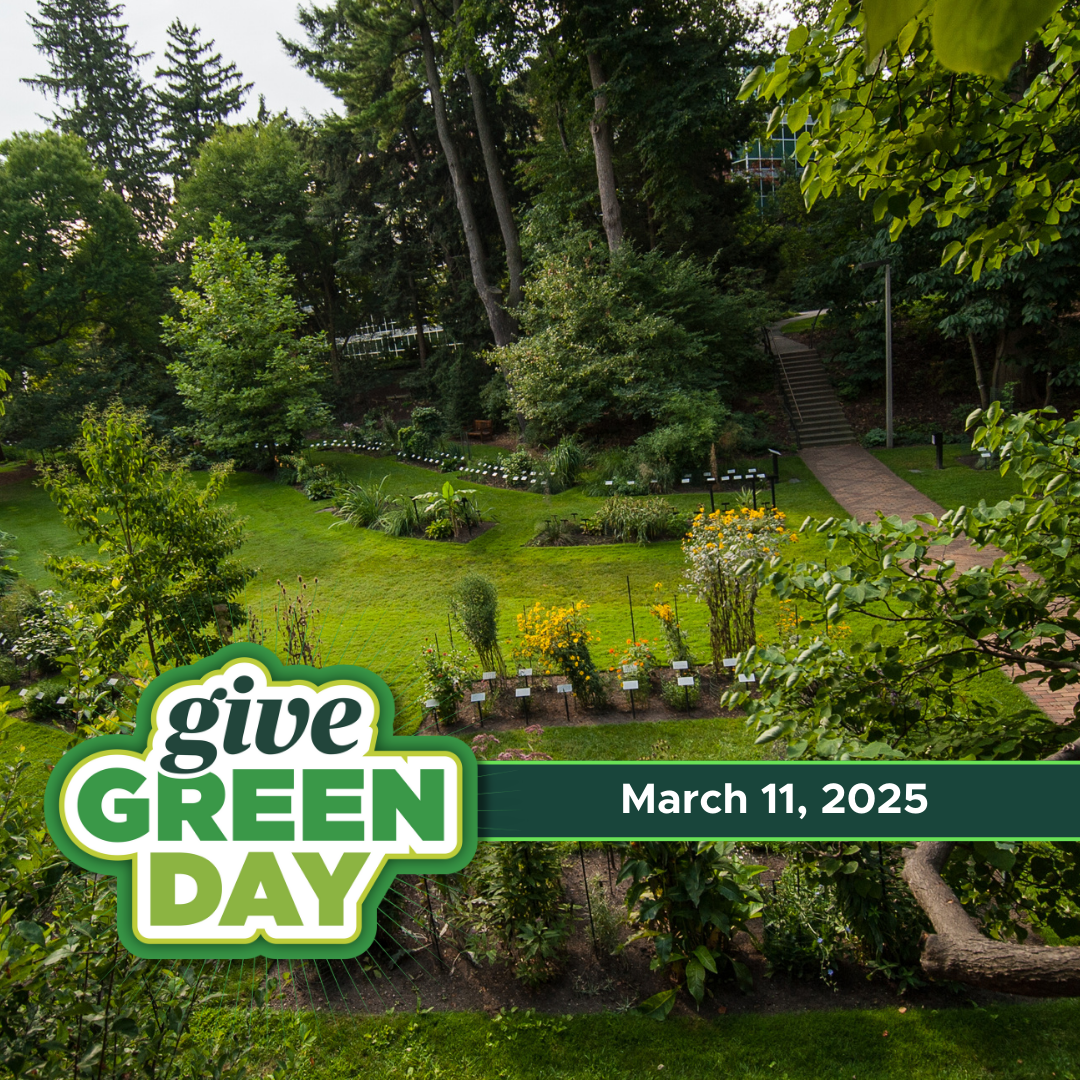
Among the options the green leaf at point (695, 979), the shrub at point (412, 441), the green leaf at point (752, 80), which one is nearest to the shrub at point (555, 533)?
the shrub at point (412, 441)

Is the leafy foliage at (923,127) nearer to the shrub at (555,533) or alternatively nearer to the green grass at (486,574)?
the green grass at (486,574)

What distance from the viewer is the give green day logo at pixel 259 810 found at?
2154mm

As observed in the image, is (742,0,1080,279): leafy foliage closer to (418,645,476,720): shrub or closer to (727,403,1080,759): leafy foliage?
(727,403,1080,759): leafy foliage

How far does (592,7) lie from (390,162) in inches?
389

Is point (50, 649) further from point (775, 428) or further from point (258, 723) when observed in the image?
point (775, 428)

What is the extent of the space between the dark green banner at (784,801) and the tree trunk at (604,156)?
53.0 feet

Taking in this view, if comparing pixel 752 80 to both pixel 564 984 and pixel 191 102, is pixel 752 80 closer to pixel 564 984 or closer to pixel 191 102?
pixel 564 984

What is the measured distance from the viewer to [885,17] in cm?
42

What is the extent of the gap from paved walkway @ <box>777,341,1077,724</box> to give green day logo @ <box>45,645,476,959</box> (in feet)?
27.8

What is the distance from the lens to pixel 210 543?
7.04m

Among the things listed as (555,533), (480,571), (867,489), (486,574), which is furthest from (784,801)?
(867,489)

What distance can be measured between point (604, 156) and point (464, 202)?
453cm

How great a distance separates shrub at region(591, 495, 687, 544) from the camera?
1166cm

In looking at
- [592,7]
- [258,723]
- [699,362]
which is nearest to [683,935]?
[258,723]
